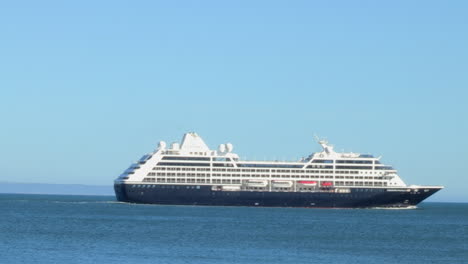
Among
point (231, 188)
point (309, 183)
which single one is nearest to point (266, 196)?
point (231, 188)

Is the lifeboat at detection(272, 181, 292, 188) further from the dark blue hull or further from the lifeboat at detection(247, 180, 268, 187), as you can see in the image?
the lifeboat at detection(247, 180, 268, 187)

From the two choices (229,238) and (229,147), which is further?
(229,147)

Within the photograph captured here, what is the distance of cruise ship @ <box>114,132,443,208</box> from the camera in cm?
10381

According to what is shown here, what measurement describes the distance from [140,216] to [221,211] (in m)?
14.0

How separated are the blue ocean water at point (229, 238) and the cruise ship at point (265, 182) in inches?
383

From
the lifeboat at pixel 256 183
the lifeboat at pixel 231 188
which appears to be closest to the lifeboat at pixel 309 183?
the lifeboat at pixel 256 183

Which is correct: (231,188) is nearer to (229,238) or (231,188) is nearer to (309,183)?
(309,183)

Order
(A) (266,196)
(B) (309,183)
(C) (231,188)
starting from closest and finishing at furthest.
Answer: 1. (A) (266,196)
2. (C) (231,188)
3. (B) (309,183)

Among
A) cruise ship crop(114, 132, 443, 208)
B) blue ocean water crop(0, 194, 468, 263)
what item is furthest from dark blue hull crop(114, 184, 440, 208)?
blue ocean water crop(0, 194, 468, 263)

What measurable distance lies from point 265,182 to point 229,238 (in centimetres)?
4236

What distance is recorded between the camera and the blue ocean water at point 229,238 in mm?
50750

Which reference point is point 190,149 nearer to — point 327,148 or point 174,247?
point 327,148

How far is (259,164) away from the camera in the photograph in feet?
348

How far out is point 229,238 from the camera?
6250 cm
